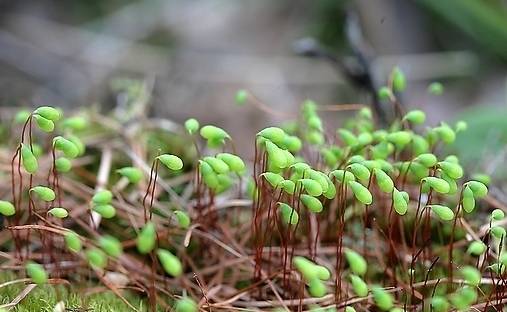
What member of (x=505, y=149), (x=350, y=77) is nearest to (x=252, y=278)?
(x=505, y=149)

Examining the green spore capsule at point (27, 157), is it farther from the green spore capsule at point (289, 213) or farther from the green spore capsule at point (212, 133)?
the green spore capsule at point (289, 213)

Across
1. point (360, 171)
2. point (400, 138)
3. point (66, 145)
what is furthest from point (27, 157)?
point (400, 138)

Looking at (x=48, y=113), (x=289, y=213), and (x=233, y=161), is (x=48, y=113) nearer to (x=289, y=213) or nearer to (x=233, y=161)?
(x=233, y=161)

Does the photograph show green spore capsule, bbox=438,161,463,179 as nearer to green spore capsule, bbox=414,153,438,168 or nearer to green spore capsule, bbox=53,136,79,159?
green spore capsule, bbox=414,153,438,168

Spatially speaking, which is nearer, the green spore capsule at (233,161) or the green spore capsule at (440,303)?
the green spore capsule at (440,303)

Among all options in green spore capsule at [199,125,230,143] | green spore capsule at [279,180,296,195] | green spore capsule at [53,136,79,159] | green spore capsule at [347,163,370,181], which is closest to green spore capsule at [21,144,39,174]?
green spore capsule at [53,136,79,159]

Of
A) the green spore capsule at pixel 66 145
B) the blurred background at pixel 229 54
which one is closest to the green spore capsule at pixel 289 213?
the green spore capsule at pixel 66 145

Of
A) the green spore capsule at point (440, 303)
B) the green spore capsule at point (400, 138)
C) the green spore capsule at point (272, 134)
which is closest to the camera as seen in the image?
the green spore capsule at point (440, 303)

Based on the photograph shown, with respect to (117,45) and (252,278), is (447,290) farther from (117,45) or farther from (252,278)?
(117,45)
